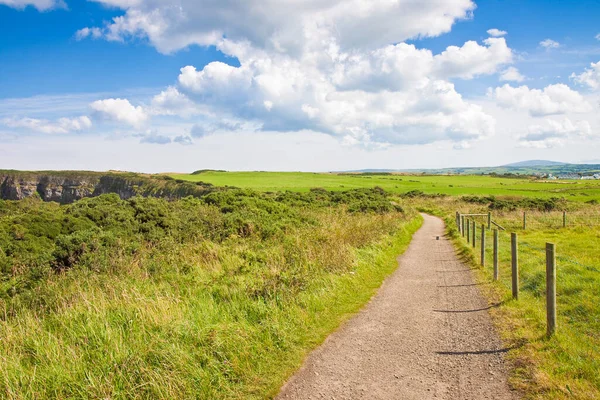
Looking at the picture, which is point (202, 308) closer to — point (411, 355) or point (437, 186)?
point (411, 355)

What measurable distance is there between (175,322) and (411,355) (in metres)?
3.70

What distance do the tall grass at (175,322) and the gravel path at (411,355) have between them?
1.34 feet

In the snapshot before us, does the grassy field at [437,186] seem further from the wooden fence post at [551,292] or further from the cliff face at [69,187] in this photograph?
the wooden fence post at [551,292]

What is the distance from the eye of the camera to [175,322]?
5914 mm

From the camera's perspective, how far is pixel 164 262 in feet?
34.7

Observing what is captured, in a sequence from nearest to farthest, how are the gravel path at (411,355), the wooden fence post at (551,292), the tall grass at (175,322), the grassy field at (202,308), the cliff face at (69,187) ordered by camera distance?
the tall grass at (175,322), the grassy field at (202,308), the gravel path at (411,355), the wooden fence post at (551,292), the cliff face at (69,187)

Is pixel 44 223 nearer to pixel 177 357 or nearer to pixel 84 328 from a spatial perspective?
pixel 84 328

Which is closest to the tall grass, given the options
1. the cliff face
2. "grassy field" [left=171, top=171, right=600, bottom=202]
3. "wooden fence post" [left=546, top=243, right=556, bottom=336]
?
"wooden fence post" [left=546, top=243, right=556, bottom=336]

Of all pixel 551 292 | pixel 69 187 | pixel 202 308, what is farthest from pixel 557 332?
pixel 69 187

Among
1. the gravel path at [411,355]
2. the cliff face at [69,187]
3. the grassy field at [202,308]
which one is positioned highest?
the cliff face at [69,187]

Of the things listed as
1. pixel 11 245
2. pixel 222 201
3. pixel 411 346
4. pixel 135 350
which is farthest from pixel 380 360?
pixel 222 201

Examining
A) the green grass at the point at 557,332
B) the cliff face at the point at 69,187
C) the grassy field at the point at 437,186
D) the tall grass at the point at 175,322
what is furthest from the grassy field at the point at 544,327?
the grassy field at the point at 437,186

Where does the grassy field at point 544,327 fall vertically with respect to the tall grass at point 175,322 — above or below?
below

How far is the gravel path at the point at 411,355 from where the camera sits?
16.4ft
